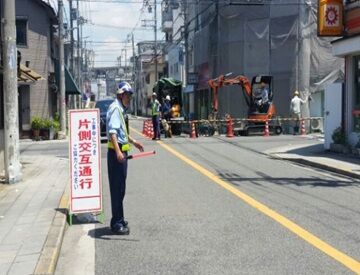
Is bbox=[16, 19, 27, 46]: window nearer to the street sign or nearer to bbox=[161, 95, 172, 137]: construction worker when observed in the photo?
bbox=[161, 95, 172, 137]: construction worker

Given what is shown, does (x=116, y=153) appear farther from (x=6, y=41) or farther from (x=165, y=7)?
(x=165, y=7)

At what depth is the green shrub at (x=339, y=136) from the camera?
19500 mm

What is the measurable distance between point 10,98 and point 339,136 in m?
11.2

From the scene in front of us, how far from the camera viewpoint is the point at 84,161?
9.10 metres

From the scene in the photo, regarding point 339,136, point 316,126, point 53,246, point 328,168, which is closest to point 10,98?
point 53,246

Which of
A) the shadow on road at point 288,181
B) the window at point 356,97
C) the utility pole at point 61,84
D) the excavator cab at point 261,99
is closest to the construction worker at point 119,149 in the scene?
the shadow on road at point 288,181

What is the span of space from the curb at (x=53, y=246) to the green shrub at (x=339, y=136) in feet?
39.5

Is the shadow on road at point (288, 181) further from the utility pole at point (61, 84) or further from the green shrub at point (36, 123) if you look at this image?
the utility pole at point (61, 84)

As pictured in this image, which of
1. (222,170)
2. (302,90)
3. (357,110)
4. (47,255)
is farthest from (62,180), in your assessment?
(302,90)

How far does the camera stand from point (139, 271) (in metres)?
6.50

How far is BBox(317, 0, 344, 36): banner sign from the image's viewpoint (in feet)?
62.3

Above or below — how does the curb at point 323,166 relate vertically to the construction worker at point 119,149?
below

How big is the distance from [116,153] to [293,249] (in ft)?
8.57

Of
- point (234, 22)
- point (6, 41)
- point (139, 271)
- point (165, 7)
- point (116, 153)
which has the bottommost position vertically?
point (139, 271)
